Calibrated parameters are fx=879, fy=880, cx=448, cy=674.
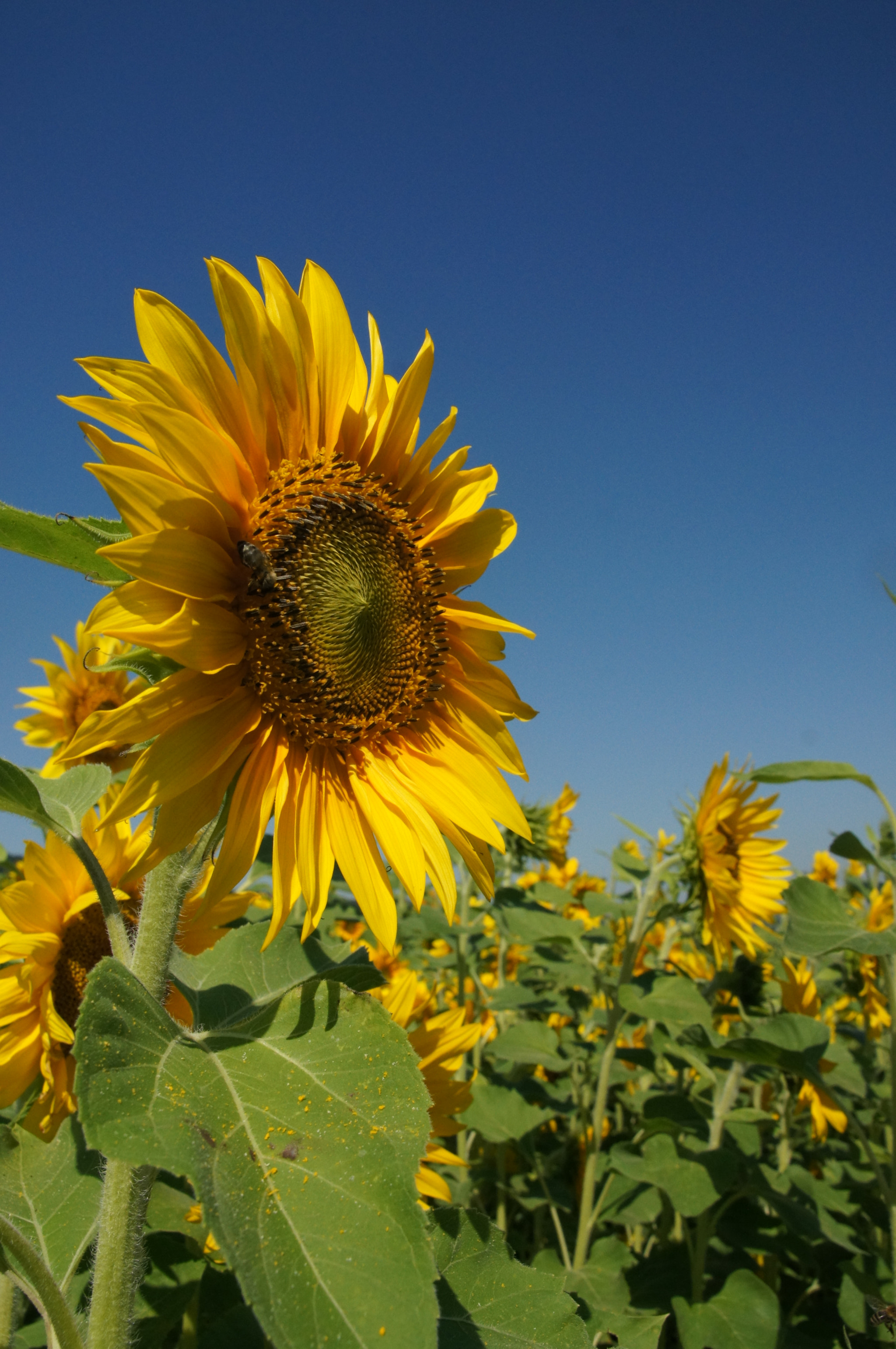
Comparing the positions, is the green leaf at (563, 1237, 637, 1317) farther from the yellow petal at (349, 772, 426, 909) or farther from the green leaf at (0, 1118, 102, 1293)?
the yellow petal at (349, 772, 426, 909)

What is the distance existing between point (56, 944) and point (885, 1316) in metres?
1.96

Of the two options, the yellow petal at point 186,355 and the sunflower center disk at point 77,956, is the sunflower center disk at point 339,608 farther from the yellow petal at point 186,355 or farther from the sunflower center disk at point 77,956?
the sunflower center disk at point 77,956

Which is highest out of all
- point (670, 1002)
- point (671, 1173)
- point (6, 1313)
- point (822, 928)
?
point (822, 928)

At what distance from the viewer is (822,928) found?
2.53 meters

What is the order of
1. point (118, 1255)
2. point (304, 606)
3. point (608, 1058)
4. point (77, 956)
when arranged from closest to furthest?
1. point (118, 1255)
2. point (304, 606)
3. point (77, 956)
4. point (608, 1058)

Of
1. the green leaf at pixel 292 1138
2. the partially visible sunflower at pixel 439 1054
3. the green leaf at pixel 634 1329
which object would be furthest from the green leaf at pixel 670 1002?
the green leaf at pixel 292 1138

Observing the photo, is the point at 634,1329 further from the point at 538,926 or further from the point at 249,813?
the point at 538,926

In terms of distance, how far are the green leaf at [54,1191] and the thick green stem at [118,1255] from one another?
35cm

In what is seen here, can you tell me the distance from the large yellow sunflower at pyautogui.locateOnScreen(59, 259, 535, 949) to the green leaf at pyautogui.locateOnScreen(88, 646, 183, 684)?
0.05 metres

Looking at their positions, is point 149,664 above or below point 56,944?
above

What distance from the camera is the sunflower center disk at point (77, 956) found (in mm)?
2105

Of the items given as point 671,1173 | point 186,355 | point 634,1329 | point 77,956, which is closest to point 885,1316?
point 634,1329

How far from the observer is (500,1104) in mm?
3217

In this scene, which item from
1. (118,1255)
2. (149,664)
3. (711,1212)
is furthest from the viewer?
(711,1212)
